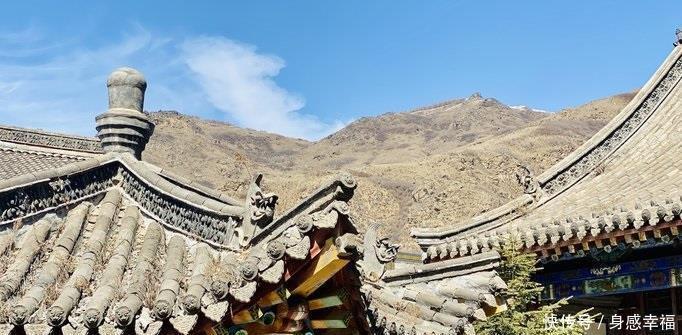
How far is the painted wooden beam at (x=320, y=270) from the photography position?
458 centimetres

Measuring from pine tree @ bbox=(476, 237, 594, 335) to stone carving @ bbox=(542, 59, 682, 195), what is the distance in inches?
187

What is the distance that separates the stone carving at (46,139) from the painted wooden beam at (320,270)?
392 inches

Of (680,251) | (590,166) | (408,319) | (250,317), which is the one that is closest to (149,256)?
(250,317)

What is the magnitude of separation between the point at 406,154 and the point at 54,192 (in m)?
64.2

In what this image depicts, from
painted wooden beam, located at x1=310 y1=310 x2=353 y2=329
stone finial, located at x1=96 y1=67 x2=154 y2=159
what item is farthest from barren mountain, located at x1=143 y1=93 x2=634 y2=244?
painted wooden beam, located at x1=310 y1=310 x2=353 y2=329

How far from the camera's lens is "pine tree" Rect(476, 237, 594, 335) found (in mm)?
11008

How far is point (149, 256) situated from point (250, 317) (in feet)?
4.84

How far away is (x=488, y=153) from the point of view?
2213 inches

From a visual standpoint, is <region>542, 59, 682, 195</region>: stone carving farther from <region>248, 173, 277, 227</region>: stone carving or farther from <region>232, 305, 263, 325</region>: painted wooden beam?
<region>232, 305, 263, 325</region>: painted wooden beam

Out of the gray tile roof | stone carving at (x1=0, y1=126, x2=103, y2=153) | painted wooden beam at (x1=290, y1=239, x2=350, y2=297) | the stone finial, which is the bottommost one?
painted wooden beam at (x1=290, y1=239, x2=350, y2=297)

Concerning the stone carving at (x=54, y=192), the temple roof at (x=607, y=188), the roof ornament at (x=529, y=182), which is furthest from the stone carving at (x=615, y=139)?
A: the stone carving at (x=54, y=192)

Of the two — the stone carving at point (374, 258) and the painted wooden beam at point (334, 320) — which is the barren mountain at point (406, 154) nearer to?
the stone carving at point (374, 258)

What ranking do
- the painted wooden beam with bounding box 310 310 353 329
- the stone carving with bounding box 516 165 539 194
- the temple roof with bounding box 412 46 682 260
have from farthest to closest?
the stone carving with bounding box 516 165 539 194 → the temple roof with bounding box 412 46 682 260 → the painted wooden beam with bounding box 310 310 353 329

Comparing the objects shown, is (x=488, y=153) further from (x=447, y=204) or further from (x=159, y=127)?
(x=159, y=127)
